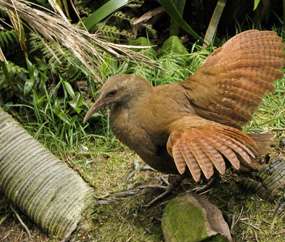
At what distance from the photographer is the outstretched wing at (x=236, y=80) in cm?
367

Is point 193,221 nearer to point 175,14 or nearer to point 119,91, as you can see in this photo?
point 119,91

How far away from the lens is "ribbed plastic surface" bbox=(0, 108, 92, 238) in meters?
3.94

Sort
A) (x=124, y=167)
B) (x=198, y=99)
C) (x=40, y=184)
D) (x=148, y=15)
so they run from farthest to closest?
(x=148, y=15)
(x=124, y=167)
(x=40, y=184)
(x=198, y=99)

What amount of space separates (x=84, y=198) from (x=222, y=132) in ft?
3.43

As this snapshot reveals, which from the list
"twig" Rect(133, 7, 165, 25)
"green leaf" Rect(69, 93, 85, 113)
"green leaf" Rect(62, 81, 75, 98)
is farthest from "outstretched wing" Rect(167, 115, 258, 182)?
"twig" Rect(133, 7, 165, 25)

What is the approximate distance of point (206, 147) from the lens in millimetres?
3166

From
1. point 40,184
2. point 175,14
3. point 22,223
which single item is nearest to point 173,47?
point 175,14

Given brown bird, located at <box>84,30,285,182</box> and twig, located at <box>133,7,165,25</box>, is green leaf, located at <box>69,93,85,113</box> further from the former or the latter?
twig, located at <box>133,7,165,25</box>

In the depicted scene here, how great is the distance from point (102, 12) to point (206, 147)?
2083 millimetres

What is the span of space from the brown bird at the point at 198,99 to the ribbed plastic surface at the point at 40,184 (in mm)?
538

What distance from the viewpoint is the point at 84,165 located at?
14.2 feet

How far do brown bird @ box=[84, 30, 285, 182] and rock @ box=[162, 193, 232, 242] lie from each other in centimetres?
17

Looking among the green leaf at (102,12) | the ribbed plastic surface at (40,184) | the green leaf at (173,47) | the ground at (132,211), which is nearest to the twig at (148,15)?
the green leaf at (173,47)

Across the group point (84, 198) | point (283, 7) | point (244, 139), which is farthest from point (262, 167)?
point (283, 7)
